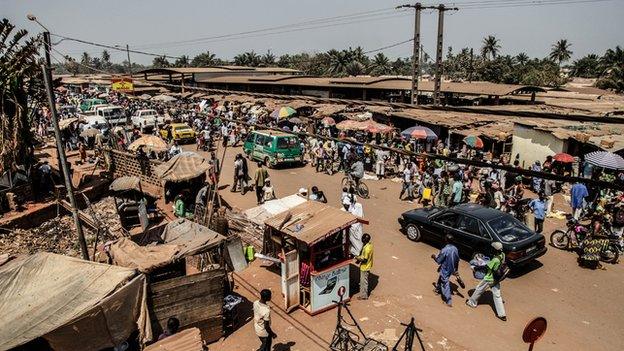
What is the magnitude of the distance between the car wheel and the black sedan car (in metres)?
0.03

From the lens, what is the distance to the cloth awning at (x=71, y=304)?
642cm

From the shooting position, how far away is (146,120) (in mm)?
31453

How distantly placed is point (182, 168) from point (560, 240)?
12.5m

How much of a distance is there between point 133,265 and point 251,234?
4105 millimetres

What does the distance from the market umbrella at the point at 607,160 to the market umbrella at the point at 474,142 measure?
169 inches

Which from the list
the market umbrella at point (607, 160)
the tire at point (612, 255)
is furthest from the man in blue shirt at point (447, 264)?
the market umbrella at point (607, 160)

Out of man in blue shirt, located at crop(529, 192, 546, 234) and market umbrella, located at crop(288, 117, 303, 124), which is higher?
market umbrella, located at crop(288, 117, 303, 124)

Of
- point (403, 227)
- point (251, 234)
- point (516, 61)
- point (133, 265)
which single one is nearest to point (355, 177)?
point (403, 227)

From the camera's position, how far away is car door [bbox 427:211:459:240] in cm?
1097

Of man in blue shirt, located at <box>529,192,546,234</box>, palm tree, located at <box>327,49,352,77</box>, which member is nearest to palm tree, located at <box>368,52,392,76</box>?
palm tree, located at <box>327,49,352,77</box>

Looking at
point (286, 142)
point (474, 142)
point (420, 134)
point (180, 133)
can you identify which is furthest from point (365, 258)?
point (180, 133)

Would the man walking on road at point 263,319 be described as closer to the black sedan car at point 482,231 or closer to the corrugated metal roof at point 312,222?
the corrugated metal roof at point 312,222

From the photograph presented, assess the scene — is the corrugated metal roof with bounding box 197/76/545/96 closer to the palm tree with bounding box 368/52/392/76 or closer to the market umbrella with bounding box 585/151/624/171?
the market umbrella with bounding box 585/151/624/171

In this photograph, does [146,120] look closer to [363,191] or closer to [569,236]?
[363,191]
